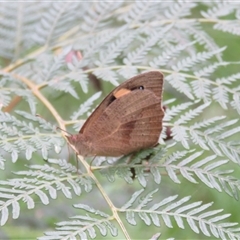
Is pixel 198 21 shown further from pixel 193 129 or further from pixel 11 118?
pixel 11 118

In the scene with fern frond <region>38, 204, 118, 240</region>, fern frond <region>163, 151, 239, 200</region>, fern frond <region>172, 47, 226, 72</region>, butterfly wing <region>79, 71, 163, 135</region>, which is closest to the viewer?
fern frond <region>38, 204, 118, 240</region>

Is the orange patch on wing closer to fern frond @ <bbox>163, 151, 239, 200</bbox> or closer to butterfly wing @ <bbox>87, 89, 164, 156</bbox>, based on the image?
butterfly wing @ <bbox>87, 89, 164, 156</bbox>

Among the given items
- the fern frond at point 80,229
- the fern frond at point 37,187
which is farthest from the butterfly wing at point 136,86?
the fern frond at point 80,229

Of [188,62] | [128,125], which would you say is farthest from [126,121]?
[188,62]

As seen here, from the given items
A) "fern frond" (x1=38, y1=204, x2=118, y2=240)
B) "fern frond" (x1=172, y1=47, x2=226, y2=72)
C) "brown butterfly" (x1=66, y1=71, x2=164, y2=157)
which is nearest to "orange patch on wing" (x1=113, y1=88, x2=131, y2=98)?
"brown butterfly" (x1=66, y1=71, x2=164, y2=157)

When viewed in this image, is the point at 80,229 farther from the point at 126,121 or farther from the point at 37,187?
the point at 126,121

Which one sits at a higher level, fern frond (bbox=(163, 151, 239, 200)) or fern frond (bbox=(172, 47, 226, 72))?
fern frond (bbox=(172, 47, 226, 72))

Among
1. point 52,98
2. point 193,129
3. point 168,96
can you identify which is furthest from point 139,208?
point 168,96

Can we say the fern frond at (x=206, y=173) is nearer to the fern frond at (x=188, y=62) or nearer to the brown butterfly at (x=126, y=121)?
the brown butterfly at (x=126, y=121)
